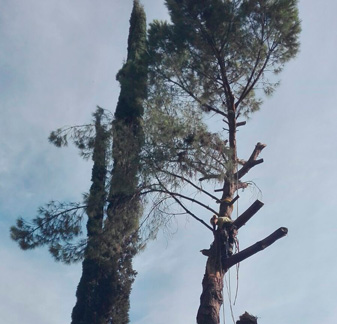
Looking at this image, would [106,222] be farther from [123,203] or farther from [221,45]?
[221,45]

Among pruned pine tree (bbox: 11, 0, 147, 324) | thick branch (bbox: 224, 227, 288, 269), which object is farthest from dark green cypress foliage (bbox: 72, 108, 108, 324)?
thick branch (bbox: 224, 227, 288, 269)

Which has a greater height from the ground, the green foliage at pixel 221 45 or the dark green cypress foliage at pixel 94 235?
the green foliage at pixel 221 45

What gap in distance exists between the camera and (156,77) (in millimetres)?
10094

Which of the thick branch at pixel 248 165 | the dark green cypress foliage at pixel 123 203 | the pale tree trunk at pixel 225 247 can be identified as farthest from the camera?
the thick branch at pixel 248 165

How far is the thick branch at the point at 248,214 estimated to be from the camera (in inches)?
330

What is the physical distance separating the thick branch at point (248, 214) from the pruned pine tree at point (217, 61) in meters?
0.37

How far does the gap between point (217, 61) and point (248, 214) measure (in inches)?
106

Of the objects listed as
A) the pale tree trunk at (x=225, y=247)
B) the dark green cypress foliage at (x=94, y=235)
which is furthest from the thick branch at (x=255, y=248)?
the dark green cypress foliage at (x=94, y=235)

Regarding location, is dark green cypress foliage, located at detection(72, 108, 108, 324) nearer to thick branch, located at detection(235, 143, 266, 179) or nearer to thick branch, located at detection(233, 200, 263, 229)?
thick branch, located at detection(235, 143, 266, 179)

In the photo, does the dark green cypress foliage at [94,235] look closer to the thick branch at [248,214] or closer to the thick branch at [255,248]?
the thick branch at [248,214]

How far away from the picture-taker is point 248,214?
8516mm

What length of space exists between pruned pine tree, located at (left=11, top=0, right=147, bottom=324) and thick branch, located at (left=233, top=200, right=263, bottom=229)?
5.20ft

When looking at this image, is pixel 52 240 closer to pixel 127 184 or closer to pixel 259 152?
pixel 127 184

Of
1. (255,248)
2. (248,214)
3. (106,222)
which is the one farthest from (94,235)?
(255,248)
